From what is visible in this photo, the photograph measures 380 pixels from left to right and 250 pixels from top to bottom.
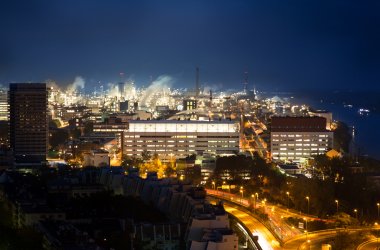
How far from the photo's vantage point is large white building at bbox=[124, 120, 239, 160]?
15805mm

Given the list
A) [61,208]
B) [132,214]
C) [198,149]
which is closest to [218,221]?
[132,214]

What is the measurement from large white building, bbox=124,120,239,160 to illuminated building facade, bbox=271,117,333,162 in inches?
52.1

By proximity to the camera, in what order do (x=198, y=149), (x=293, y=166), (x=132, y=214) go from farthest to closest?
(x=198, y=149) → (x=293, y=166) → (x=132, y=214)

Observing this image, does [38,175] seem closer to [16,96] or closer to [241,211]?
[241,211]

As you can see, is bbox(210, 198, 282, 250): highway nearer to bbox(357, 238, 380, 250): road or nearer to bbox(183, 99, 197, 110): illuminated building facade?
bbox(357, 238, 380, 250): road

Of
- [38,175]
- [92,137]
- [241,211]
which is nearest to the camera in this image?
[241,211]

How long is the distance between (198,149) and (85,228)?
8411 millimetres

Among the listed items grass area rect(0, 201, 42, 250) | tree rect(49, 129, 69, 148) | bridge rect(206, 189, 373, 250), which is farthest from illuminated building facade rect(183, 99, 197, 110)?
grass area rect(0, 201, 42, 250)

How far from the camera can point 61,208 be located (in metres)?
8.45

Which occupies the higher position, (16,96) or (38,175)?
A: (16,96)

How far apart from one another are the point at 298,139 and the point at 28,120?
6186 mm

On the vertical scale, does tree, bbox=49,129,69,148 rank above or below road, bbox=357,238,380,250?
above

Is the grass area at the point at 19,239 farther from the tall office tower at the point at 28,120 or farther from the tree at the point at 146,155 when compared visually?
the tall office tower at the point at 28,120

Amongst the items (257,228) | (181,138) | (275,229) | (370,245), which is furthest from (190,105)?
(370,245)
